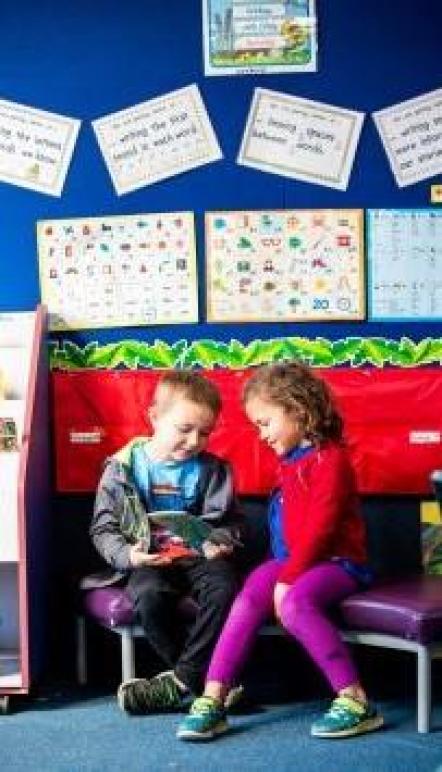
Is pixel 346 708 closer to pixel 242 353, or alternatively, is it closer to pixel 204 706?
pixel 204 706

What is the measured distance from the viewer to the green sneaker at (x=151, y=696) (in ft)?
10.6

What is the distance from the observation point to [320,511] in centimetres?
322

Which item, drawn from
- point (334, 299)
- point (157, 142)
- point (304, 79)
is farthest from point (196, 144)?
point (334, 299)

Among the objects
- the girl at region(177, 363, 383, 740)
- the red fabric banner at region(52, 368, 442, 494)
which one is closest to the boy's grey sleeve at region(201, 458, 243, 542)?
the girl at region(177, 363, 383, 740)

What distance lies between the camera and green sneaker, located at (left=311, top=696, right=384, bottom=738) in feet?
10.00

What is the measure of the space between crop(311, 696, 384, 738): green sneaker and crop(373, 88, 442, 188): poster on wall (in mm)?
1553

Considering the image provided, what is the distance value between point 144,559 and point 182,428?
38 centimetres

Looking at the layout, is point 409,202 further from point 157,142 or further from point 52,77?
point 52,77

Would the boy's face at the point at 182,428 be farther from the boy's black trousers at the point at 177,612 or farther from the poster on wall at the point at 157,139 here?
the poster on wall at the point at 157,139

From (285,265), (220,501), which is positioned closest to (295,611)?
(220,501)

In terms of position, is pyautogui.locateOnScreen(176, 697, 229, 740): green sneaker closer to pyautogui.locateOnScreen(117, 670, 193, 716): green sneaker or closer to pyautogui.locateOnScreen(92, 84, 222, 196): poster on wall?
pyautogui.locateOnScreen(117, 670, 193, 716): green sneaker

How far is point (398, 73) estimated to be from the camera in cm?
365

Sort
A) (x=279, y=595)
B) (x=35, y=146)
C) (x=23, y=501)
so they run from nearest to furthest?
(x=279, y=595), (x=23, y=501), (x=35, y=146)

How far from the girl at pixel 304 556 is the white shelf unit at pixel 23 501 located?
0.57 meters
